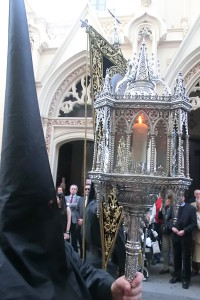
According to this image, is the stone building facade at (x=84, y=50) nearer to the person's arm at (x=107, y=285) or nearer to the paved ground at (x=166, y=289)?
the paved ground at (x=166, y=289)

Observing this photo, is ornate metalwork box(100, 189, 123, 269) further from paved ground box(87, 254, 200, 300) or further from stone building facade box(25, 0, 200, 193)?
stone building facade box(25, 0, 200, 193)

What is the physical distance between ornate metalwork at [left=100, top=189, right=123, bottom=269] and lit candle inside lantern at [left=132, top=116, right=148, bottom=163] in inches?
60.1

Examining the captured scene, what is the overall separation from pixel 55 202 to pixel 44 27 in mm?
9583

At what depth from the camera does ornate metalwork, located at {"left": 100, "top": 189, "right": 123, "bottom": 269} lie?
10.3ft

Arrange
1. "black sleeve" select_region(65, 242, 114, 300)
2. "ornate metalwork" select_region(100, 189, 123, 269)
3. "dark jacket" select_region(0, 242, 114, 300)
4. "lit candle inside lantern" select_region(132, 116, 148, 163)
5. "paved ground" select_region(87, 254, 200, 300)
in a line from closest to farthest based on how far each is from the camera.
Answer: "dark jacket" select_region(0, 242, 114, 300)
"black sleeve" select_region(65, 242, 114, 300)
"lit candle inside lantern" select_region(132, 116, 148, 163)
"ornate metalwork" select_region(100, 189, 123, 269)
"paved ground" select_region(87, 254, 200, 300)

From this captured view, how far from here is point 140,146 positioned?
1.51 metres

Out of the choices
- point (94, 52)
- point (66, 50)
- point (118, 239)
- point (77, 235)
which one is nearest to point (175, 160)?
point (118, 239)

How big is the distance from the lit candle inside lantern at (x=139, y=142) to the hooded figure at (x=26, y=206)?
22.9 inches

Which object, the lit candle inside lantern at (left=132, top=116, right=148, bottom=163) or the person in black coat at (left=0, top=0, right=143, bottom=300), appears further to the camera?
the lit candle inside lantern at (left=132, top=116, right=148, bottom=163)

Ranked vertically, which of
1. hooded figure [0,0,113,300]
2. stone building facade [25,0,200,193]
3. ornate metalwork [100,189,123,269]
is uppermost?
stone building facade [25,0,200,193]

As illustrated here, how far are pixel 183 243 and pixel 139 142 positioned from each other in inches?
159

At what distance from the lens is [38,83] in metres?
9.16

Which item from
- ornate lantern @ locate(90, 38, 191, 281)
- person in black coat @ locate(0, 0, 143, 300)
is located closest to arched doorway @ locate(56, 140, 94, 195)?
ornate lantern @ locate(90, 38, 191, 281)

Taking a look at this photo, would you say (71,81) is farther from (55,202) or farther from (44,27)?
(55,202)
